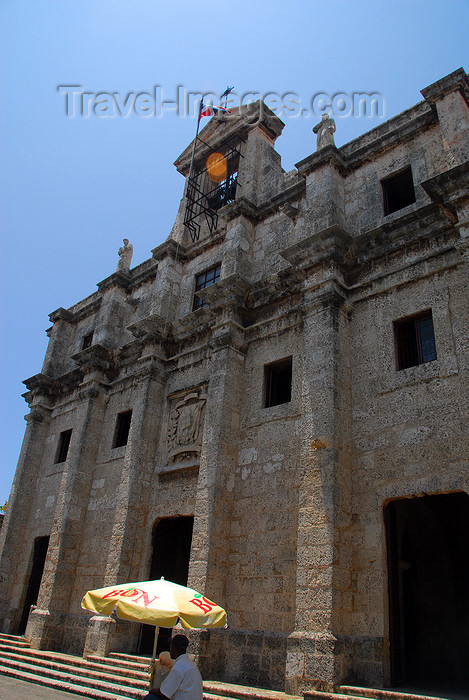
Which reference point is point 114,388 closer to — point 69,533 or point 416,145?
point 69,533

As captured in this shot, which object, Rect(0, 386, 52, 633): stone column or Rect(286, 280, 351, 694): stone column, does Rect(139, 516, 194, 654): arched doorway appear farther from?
Rect(0, 386, 52, 633): stone column

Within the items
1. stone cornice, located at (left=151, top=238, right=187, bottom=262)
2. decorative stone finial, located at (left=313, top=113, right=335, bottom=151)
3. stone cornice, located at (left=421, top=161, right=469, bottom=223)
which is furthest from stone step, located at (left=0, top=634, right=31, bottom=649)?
decorative stone finial, located at (left=313, top=113, right=335, bottom=151)

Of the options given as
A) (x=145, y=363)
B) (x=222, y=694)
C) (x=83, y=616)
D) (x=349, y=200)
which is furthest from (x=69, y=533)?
(x=349, y=200)

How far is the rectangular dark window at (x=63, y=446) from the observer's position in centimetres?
1752

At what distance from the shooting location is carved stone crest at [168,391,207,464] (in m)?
12.7

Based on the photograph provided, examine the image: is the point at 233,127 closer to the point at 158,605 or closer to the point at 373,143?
the point at 373,143

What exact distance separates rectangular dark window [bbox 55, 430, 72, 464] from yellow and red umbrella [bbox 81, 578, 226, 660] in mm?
11101

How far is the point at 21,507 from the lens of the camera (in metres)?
17.2

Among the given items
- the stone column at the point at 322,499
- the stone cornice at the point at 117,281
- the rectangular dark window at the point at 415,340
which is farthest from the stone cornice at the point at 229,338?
the stone cornice at the point at 117,281

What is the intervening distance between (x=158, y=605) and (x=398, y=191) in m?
9.54

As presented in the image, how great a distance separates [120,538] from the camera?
12430mm

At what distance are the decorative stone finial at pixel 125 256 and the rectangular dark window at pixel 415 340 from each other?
36.5 ft

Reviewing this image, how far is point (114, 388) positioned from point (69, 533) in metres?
4.26

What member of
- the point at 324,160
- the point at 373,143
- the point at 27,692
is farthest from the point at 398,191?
the point at 27,692
